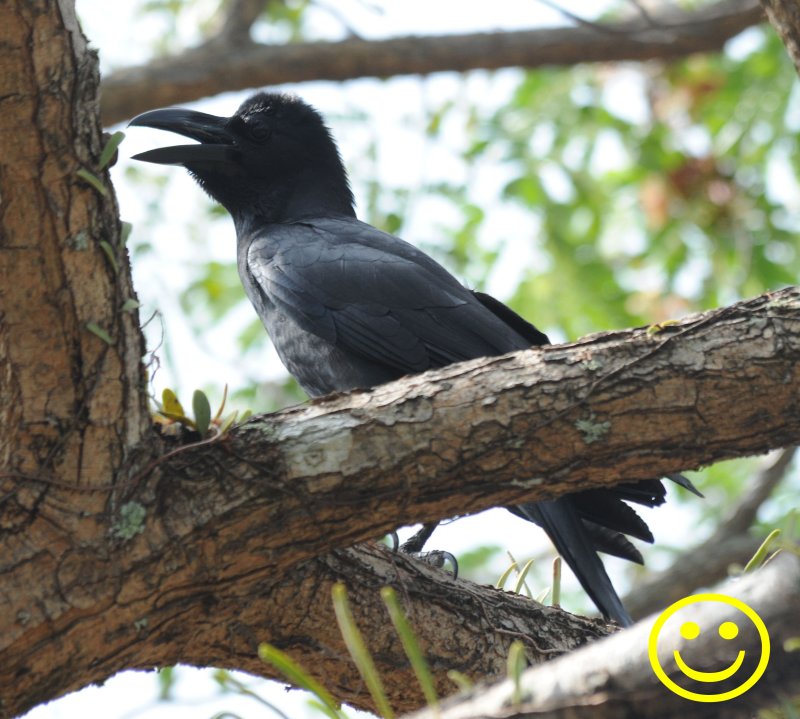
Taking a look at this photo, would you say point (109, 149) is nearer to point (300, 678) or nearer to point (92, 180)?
point (92, 180)

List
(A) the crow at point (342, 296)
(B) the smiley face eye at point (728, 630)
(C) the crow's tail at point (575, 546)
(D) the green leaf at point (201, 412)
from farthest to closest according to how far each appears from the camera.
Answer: (A) the crow at point (342, 296)
(C) the crow's tail at point (575, 546)
(D) the green leaf at point (201, 412)
(B) the smiley face eye at point (728, 630)

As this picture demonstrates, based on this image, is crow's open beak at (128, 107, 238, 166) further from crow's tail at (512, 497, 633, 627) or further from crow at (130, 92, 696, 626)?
crow's tail at (512, 497, 633, 627)

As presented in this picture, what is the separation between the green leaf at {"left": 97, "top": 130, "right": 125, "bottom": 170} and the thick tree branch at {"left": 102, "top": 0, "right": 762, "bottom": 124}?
15.6ft

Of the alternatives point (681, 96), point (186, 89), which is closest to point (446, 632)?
point (186, 89)

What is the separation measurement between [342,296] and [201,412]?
6.34 ft

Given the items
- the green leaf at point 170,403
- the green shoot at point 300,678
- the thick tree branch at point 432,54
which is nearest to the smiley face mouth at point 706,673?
the green shoot at point 300,678

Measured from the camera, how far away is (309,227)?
217 inches

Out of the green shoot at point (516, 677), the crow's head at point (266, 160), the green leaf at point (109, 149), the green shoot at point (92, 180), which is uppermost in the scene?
the crow's head at point (266, 160)

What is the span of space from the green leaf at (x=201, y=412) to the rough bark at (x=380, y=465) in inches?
2.5

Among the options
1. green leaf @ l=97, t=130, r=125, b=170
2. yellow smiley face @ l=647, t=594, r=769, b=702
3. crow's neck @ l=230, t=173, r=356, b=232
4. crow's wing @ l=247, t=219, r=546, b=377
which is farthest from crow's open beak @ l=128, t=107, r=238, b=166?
yellow smiley face @ l=647, t=594, r=769, b=702

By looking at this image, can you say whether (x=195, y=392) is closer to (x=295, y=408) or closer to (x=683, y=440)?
(x=295, y=408)

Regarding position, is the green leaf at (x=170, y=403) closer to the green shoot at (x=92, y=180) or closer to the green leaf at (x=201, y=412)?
the green leaf at (x=201, y=412)

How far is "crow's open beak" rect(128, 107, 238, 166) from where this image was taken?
5.30 m

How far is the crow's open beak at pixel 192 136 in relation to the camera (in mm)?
5297
